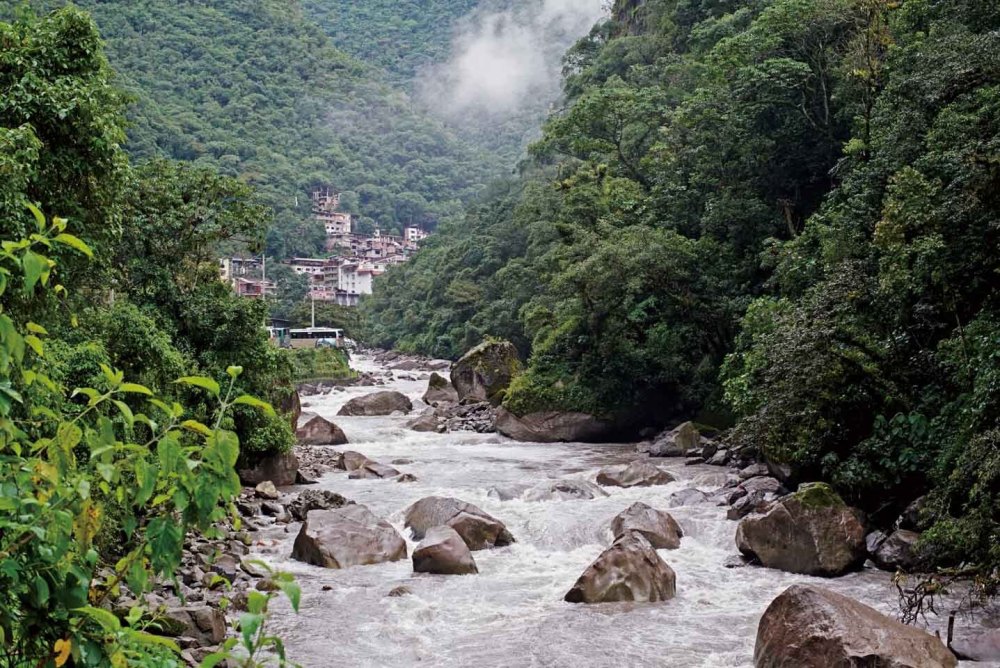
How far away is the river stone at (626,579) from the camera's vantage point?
33.3 feet

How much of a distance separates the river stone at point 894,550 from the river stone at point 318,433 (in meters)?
16.6

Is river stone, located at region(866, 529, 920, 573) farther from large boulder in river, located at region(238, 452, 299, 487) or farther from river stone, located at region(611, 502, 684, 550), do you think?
large boulder in river, located at region(238, 452, 299, 487)

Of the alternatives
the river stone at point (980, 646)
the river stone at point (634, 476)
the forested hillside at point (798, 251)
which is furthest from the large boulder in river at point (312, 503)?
the river stone at point (980, 646)

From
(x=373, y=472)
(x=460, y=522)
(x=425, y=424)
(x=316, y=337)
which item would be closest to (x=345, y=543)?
(x=460, y=522)

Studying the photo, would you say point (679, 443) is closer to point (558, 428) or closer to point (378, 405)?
point (558, 428)

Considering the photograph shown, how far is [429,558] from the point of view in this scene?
1162 cm

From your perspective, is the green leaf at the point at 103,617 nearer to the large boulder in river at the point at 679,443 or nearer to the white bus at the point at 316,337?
the large boulder in river at the point at 679,443

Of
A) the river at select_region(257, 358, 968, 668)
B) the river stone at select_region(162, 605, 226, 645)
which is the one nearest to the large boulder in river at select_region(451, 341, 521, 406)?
the river at select_region(257, 358, 968, 668)

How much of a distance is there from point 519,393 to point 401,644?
1800 cm

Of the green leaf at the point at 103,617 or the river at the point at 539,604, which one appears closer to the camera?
the green leaf at the point at 103,617

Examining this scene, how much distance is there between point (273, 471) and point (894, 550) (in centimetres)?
1222

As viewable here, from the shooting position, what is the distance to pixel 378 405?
106 ft

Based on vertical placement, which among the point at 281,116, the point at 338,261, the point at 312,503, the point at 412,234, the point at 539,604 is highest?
the point at 281,116

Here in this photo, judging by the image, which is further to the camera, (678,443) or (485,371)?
(485,371)
